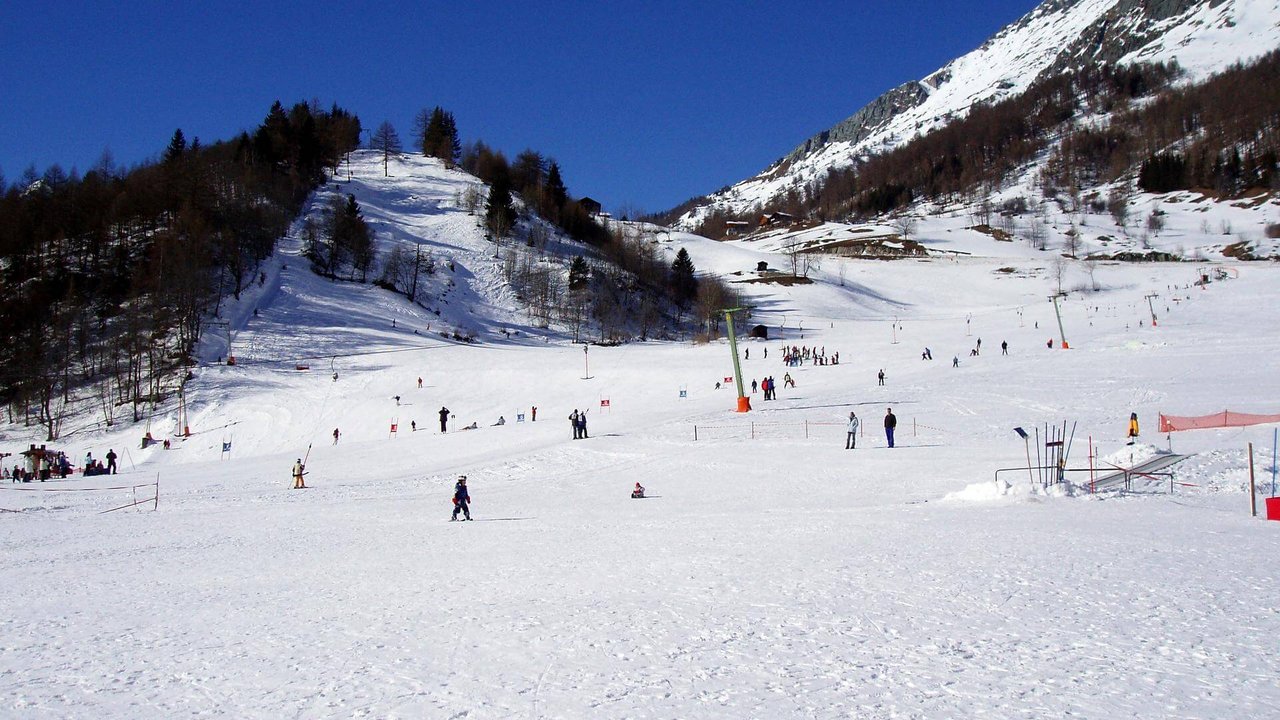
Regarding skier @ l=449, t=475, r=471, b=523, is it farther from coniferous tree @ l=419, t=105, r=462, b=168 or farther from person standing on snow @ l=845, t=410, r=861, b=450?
coniferous tree @ l=419, t=105, r=462, b=168

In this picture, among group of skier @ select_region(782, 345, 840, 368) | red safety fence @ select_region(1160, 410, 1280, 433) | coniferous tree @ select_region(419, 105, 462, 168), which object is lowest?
red safety fence @ select_region(1160, 410, 1280, 433)

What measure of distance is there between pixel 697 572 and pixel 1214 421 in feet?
68.5

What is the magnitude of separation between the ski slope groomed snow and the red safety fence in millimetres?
681

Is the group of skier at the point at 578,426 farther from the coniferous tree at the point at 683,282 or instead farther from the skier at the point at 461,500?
the coniferous tree at the point at 683,282

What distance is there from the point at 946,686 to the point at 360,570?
8.58 meters

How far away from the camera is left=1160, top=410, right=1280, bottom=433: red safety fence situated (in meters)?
22.0

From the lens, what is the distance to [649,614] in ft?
27.0

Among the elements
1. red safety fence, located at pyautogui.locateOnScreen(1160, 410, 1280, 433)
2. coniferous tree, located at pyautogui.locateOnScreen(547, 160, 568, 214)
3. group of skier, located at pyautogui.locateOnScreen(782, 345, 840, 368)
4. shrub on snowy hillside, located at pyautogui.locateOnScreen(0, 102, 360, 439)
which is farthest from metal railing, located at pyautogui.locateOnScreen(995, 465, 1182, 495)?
coniferous tree, located at pyautogui.locateOnScreen(547, 160, 568, 214)

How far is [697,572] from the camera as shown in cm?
1020

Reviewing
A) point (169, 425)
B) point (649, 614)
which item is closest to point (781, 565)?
point (649, 614)

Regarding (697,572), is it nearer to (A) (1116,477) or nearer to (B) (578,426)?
(A) (1116,477)

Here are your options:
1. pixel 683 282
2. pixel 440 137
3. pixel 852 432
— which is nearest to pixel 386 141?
pixel 440 137

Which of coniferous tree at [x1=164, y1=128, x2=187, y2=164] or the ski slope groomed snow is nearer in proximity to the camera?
the ski slope groomed snow

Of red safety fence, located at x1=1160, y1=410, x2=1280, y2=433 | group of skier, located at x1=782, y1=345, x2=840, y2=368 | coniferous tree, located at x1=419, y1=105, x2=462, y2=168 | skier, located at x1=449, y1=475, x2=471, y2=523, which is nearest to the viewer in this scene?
skier, located at x1=449, y1=475, x2=471, y2=523
